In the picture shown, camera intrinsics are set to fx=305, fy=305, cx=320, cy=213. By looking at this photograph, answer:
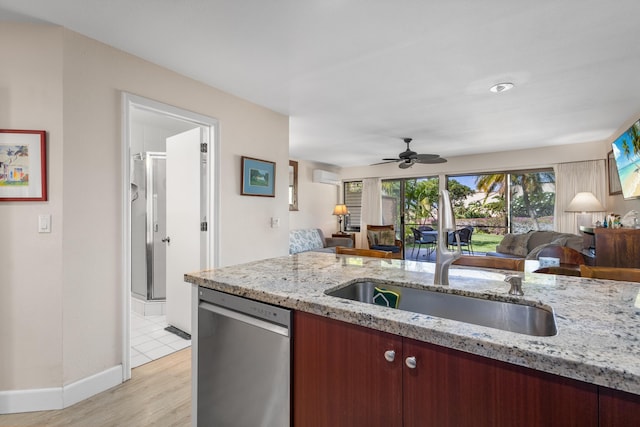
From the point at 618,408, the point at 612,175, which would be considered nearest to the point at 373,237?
the point at 612,175

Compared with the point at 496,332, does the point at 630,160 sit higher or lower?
higher

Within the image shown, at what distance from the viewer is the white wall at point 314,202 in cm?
628

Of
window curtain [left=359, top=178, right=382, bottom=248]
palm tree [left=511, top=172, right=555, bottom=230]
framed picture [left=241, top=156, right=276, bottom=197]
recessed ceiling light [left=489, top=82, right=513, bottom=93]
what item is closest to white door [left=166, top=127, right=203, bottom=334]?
framed picture [left=241, top=156, right=276, bottom=197]

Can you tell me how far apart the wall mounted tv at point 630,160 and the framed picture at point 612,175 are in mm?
495

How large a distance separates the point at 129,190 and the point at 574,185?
597 cm

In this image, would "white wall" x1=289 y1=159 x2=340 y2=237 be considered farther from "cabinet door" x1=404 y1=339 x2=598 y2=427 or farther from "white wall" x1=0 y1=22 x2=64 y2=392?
"cabinet door" x1=404 y1=339 x2=598 y2=427

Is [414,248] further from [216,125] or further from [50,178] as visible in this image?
[50,178]

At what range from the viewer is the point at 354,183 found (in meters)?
7.39

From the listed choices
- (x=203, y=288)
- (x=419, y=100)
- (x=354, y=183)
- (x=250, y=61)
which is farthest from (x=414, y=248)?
(x=203, y=288)

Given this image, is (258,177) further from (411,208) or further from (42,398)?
(411,208)

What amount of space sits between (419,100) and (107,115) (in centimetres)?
264

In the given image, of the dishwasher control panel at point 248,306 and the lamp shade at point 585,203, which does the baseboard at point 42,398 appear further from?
the lamp shade at point 585,203

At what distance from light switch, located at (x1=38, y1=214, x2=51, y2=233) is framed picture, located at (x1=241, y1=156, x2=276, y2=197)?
57.6 inches

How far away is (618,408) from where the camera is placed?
599 millimetres
